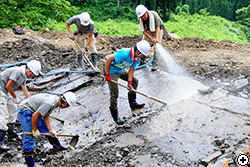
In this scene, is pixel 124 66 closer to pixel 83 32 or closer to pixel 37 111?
pixel 37 111

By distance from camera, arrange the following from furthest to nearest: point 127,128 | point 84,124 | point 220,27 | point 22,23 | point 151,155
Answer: point 220,27 < point 22,23 < point 84,124 < point 127,128 < point 151,155

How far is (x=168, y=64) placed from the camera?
7820 mm

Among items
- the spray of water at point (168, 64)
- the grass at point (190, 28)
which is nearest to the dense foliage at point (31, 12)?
the grass at point (190, 28)

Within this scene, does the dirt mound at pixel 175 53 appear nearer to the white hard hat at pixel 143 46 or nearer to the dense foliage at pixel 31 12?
the dense foliage at pixel 31 12

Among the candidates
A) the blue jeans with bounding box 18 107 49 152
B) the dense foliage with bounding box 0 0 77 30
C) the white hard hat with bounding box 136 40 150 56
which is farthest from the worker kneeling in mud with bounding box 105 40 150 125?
the dense foliage with bounding box 0 0 77 30

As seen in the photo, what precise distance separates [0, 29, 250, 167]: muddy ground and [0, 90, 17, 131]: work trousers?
0.51 metres

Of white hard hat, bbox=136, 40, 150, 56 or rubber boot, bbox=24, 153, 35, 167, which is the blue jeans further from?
white hard hat, bbox=136, 40, 150, 56

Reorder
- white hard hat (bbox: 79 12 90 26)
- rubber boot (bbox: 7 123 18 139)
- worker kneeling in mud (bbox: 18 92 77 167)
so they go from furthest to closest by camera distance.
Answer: white hard hat (bbox: 79 12 90 26), rubber boot (bbox: 7 123 18 139), worker kneeling in mud (bbox: 18 92 77 167)

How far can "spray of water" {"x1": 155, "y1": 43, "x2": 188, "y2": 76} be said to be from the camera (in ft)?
23.6

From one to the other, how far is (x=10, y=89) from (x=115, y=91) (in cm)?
192

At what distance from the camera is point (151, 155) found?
11.6 ft

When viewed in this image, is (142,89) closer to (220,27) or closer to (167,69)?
(167,69)

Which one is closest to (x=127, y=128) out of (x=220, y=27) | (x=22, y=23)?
(x=22, y=23)

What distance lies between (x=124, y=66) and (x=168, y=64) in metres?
3.78
